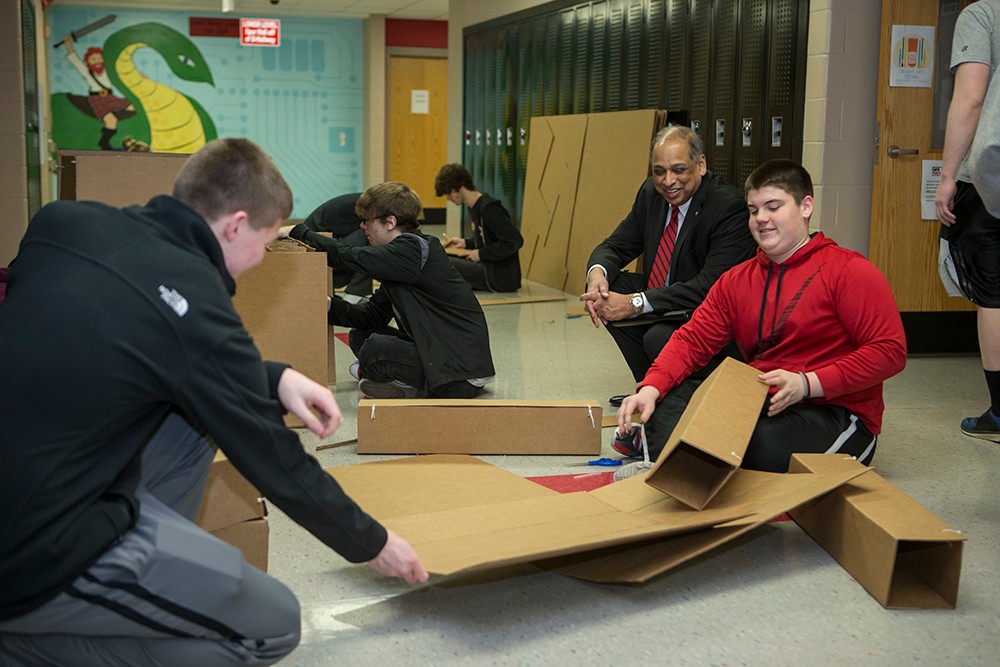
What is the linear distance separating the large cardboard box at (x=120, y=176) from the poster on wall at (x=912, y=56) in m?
3.27

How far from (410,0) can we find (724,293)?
10079 millimetres

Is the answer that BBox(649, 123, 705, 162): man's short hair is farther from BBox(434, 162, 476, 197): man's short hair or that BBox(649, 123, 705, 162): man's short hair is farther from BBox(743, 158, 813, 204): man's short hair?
BBox(434, 162, 476, 197): man's short hair

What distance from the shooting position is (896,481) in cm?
301

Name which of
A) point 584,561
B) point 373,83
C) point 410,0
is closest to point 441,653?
point 584,561

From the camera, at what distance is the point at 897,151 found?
4.99 metres

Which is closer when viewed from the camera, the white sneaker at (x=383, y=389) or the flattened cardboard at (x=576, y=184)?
the white sneaker at (x=383, y=389)

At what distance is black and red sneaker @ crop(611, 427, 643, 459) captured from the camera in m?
3.27

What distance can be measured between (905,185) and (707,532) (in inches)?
132

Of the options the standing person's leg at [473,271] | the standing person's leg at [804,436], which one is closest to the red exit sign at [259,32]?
the standing person's leg at [473,271]

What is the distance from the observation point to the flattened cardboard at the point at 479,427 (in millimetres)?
3270

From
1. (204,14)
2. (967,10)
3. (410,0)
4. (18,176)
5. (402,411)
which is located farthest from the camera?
(204,14)

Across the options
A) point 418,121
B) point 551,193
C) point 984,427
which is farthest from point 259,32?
point 984,427

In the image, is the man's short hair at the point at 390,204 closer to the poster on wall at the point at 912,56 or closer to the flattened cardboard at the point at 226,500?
the flattened cardboard at the point at 226,500

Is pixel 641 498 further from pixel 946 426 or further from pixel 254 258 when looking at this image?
pixel 946 426
